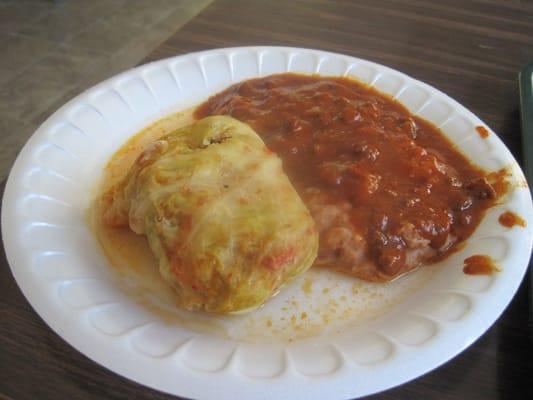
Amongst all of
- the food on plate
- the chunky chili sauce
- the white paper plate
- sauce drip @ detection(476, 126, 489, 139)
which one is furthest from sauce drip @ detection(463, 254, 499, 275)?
sauce drip @ detection(476, 126, 489, 139)

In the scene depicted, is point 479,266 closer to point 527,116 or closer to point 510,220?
point 510,220

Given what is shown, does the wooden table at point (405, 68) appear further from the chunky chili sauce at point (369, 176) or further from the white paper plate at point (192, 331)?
the chunky chili sauce at point (369, 176)

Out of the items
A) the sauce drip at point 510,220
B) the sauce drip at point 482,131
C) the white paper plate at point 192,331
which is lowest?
the white paper plate at point 192,331

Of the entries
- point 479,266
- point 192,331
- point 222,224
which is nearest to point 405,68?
point 479,266

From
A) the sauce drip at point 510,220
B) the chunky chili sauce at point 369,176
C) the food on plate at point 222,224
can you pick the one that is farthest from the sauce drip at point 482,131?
the food on plate at point 222,224

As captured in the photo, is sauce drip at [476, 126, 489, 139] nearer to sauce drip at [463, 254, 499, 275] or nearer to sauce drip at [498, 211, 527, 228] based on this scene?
sauce drip at [498, 211, 527, 228]
